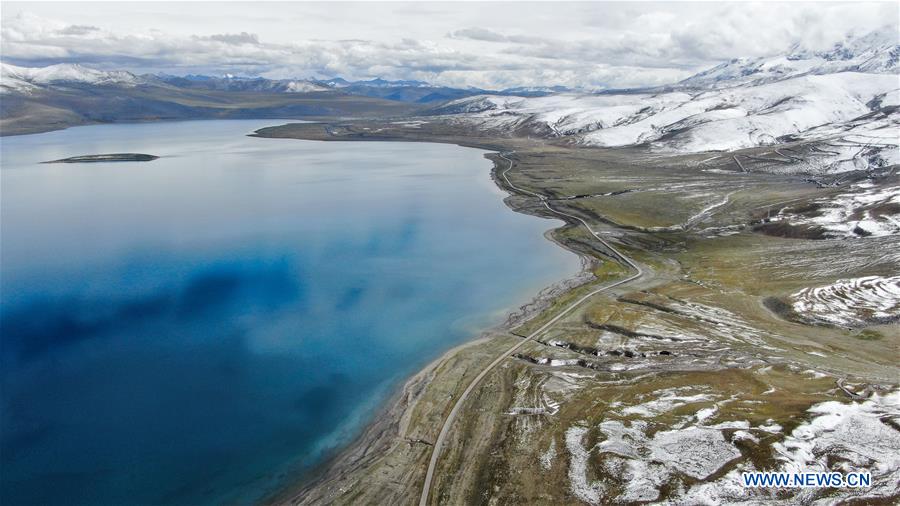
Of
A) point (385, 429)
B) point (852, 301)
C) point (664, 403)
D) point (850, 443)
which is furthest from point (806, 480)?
point (852, 301)

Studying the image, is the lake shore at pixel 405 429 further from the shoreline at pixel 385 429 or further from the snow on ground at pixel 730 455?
the snow on ground at pixel 730 455

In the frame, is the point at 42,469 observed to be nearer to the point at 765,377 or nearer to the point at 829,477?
the point at 829,477

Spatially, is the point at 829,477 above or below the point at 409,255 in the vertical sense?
above

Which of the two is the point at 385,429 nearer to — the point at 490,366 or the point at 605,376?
the point at 490,366

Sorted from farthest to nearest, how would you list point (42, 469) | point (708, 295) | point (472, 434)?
1. point (708, 295)
2. point (472, 434)
3. point (42, 469)

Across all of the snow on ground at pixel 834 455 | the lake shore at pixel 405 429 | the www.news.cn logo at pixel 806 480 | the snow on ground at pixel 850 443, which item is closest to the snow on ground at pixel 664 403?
the snow on ground at pixel 834 455

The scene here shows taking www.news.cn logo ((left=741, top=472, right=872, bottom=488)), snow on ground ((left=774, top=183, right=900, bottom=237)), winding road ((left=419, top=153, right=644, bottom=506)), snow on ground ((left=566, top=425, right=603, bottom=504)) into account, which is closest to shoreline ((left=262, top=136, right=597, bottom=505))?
winding road ((left=419, top=153, right=644, bottom=506))

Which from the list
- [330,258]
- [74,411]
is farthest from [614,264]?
[74,411]
